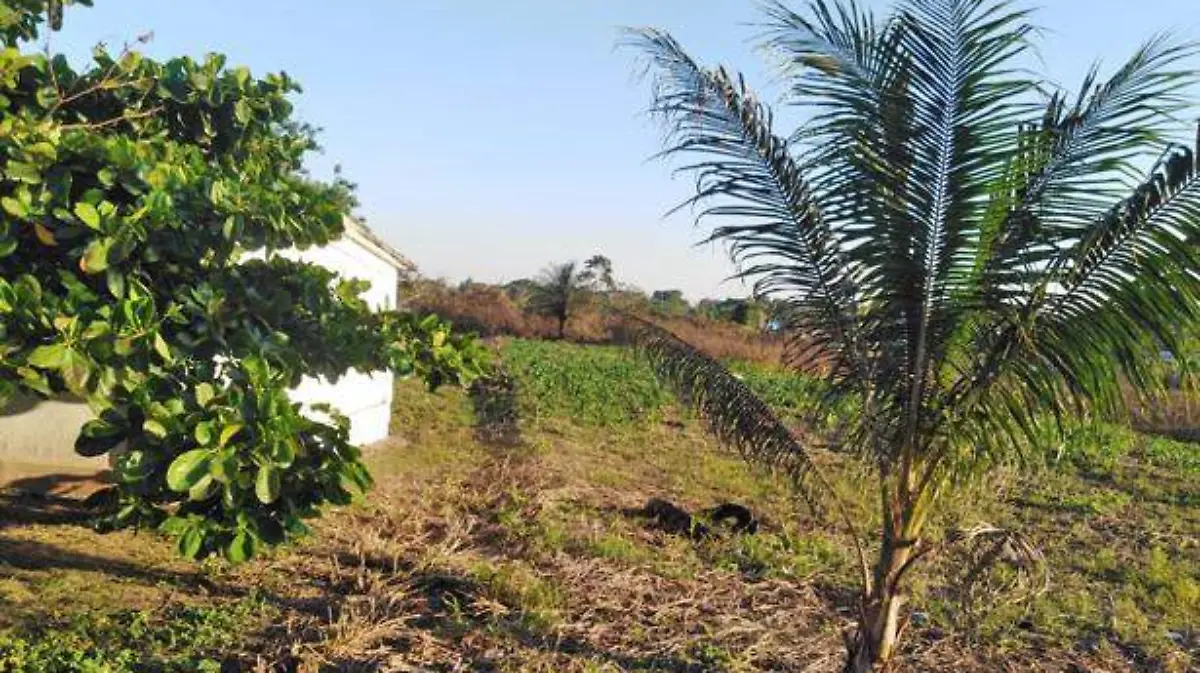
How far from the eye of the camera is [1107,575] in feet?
28.6

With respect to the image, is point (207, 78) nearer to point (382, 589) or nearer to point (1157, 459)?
point (382, 589)

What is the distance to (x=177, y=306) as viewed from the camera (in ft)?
15.8

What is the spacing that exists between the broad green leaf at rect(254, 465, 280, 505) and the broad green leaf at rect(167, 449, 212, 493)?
232mm

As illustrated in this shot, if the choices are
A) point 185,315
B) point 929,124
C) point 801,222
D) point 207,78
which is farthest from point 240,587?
point 929,124

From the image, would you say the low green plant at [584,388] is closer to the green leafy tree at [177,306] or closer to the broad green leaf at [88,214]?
the green leafy tree at [177,306]

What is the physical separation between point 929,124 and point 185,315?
401 centimetres

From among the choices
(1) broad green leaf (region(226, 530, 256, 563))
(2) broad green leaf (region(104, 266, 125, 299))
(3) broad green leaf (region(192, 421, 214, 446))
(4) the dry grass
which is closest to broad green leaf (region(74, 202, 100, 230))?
(2) broad green leaf (region(104, 266, 125, 299))

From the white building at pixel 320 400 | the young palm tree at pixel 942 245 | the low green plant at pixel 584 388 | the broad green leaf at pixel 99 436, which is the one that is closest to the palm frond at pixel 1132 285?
the young palm tree at pixel 942 245

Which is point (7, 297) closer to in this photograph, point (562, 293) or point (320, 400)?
point (320, 400)

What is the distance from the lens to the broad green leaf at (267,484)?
4043 mm

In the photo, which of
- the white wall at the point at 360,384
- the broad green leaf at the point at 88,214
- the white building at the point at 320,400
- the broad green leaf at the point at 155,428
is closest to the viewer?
the broad green leaf at the point at 155,428

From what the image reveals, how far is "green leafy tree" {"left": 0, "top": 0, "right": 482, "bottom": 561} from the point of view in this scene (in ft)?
13.8

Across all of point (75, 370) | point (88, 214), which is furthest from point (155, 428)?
point (88, 214)

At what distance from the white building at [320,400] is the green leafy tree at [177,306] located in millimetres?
545
